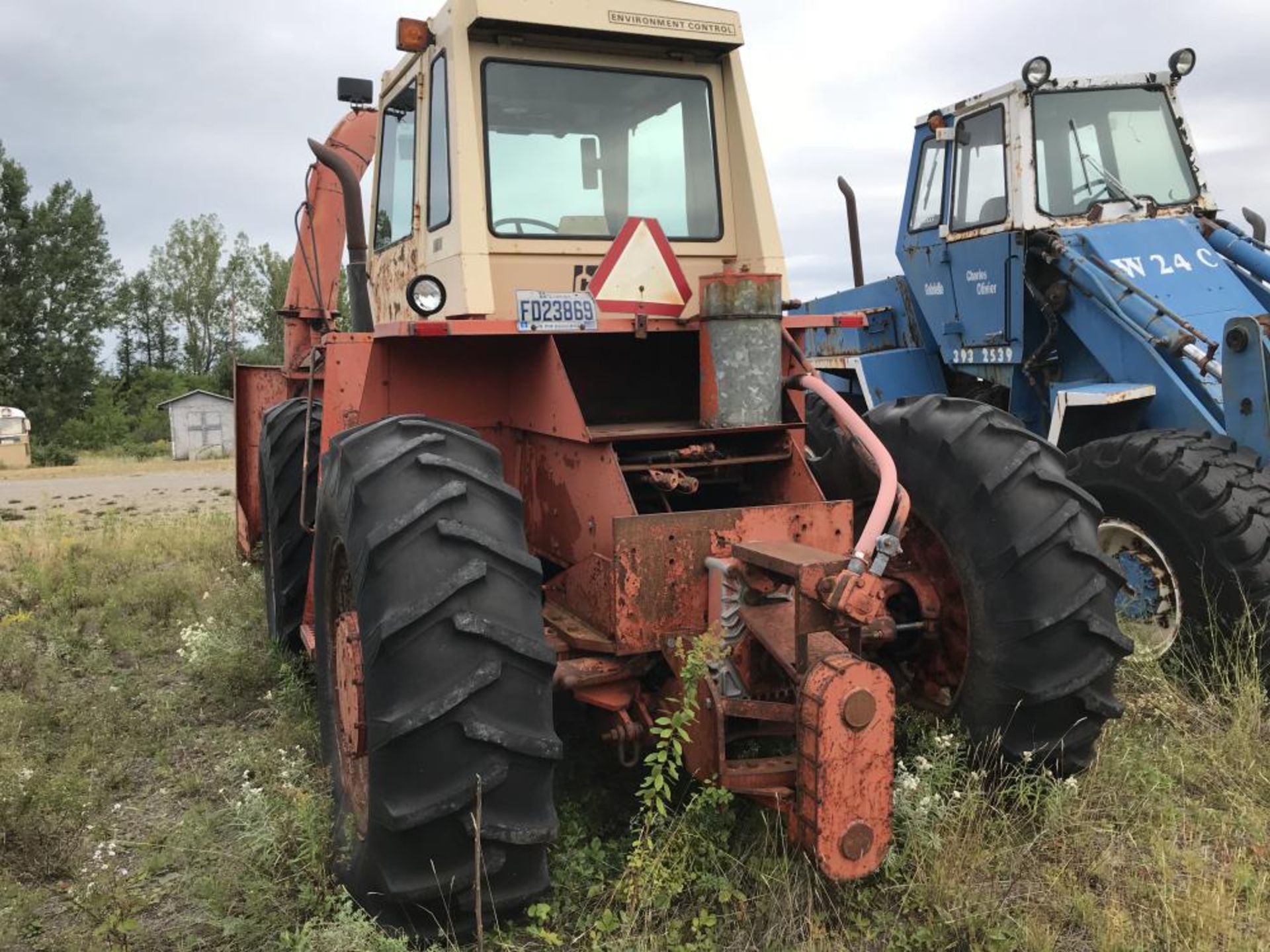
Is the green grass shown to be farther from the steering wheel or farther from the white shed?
the white shed

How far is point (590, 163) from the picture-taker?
430cm

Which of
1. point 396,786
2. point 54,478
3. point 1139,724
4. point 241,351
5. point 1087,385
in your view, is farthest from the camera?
point 241,351

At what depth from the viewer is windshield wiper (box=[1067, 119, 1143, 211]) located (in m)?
7.09

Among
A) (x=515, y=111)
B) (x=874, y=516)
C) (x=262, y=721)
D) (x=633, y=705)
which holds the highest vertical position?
(x=515, y=111)

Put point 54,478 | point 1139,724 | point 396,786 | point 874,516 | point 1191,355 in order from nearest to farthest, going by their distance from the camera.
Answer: point 396,786 → point 874,516 → point 1139,724 → point 1191,355 → point 54,478

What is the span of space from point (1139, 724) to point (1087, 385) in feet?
8.44

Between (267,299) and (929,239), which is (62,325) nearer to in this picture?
(267,299)

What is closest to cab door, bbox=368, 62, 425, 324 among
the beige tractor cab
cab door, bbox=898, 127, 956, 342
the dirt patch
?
cab door, bbox=898, 127, 956, 342

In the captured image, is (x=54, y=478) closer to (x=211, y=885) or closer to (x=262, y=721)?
(x=262, y=721)

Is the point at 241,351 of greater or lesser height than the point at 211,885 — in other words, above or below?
above

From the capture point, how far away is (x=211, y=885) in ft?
10.8

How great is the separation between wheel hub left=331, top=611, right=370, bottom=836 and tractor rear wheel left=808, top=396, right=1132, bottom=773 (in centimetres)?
197

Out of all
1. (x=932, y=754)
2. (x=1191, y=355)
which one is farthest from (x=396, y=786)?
(x=1191, y=355)

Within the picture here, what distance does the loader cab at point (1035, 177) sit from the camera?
23.3 ft
